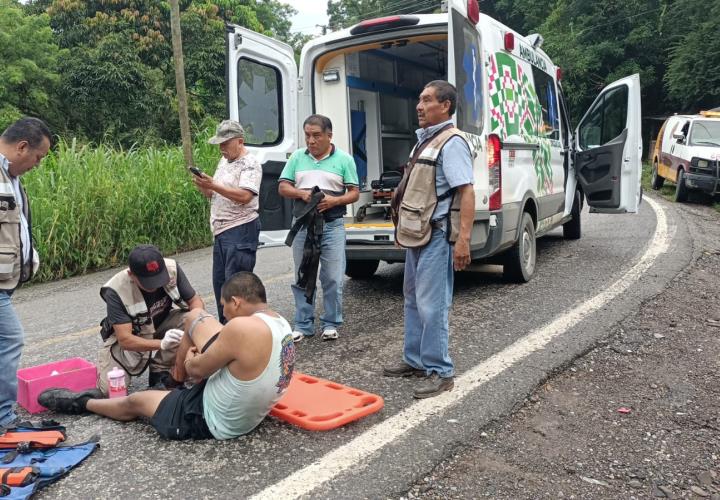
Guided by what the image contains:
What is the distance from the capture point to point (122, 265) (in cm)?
893

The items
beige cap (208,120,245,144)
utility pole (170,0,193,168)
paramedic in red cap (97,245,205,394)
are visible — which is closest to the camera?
paramedic in red cap (97,245,205,394)

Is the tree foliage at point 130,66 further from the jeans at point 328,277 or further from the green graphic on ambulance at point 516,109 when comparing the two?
the jeans at point 328,277

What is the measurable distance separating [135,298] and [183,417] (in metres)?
0.94

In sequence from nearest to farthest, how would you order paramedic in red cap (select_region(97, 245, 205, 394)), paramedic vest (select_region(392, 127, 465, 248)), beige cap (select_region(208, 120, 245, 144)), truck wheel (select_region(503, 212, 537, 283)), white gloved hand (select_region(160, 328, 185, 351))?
white gloved hand (select_region(160, 328, 185, 351)), paramedic in red cap (select_region(97, 245, 205, 394)), paramedic vest (select_region(392, 127, 465, 248)), beige cap (select_region(208, 120, 245, 144)), truck wheel (select_region(503, 212, 537, 283))

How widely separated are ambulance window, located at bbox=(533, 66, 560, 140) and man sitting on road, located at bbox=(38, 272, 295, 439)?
490 cm

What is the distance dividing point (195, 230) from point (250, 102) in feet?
16.3

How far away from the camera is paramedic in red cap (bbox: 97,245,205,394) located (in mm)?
3646

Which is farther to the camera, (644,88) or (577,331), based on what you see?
(644,88)

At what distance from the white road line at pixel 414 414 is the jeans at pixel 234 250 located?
179 cm

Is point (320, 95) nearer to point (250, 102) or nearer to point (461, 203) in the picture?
point (250, 102)

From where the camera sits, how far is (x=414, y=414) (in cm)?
343

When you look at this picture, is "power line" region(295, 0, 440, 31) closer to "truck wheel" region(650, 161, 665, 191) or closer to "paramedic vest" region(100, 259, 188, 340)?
"truck wheel" region(650, 161, 665, 191)

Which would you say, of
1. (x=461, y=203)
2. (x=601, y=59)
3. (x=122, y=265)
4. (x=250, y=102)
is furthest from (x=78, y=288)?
(x=601, y=59)

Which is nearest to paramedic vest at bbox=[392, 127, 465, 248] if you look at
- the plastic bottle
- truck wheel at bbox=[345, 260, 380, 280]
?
the plastic bottle
